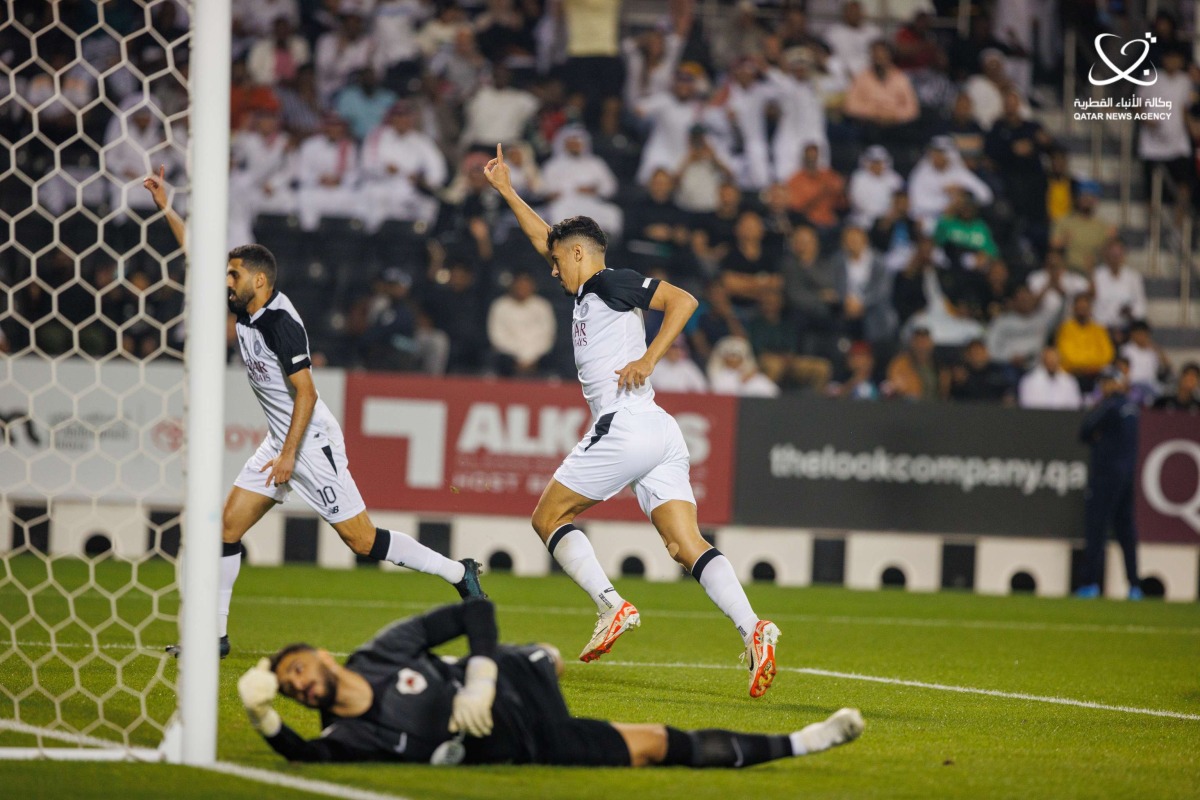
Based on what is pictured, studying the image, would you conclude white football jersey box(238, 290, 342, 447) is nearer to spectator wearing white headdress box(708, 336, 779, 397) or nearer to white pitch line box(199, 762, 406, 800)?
white pitch line box(199, 762, 406, 800)

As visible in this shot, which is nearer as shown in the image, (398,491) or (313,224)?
(398,491)

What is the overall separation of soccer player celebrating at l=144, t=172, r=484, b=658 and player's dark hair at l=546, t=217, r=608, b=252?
1.30m

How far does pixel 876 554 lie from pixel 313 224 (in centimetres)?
684

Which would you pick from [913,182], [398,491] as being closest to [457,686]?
[398,491]

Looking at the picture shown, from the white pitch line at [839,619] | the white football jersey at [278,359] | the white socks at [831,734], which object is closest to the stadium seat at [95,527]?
the white pitch line at [839,619]

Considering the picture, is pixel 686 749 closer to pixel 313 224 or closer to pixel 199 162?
pixel 199 162

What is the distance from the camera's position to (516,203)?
7879mm

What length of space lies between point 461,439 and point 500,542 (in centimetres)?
106

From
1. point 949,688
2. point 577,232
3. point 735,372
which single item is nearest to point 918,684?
point 949,688

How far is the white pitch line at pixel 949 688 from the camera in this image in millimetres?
7197

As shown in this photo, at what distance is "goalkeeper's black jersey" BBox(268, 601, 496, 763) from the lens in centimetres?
496

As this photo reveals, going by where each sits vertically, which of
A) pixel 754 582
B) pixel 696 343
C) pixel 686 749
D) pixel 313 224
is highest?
pixel 313 224

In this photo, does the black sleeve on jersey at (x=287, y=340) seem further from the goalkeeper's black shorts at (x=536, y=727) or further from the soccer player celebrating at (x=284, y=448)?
the goalkeeper's black shorts at (x=536, y=727)

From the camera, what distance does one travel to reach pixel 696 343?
15438 millimetres
